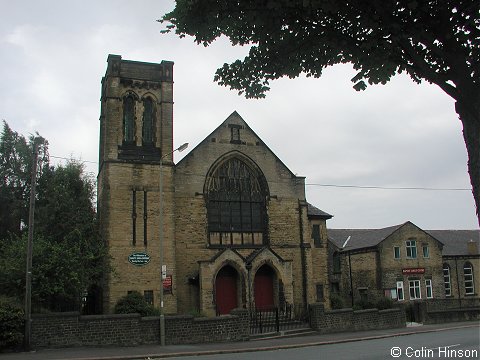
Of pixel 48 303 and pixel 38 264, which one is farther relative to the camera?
pixel 48 303

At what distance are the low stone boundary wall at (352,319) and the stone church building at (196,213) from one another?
3.62 m

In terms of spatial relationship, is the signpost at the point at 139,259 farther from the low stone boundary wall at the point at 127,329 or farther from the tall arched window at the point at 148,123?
the tall arched window at the point at 148,123

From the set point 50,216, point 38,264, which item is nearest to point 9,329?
point 38,264

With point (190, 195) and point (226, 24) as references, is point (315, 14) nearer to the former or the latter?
point (226, 24)

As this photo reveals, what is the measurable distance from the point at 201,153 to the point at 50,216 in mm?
9655

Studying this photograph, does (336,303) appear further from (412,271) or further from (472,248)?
(472,248)

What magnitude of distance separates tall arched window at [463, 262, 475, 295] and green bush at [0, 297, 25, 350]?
40.1 meters

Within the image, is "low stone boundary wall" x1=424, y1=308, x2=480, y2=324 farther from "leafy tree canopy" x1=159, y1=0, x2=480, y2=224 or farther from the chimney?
"leafy tree canopy" x1=159, y1=0, x2=480, y2=224

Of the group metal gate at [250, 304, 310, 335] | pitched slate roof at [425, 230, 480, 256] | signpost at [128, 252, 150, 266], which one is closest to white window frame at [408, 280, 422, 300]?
pitched slate roof at [425, 230, 480, 256]

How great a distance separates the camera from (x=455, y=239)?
51.5m

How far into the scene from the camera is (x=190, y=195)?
31141 mm

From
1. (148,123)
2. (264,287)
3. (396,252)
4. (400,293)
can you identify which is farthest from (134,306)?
(396,252)

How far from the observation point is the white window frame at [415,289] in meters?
41.4

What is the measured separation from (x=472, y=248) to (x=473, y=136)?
154 feet
